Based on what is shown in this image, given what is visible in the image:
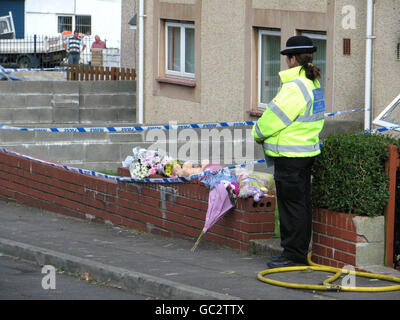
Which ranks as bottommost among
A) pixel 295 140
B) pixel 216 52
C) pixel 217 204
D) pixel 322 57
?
pixel 217 204

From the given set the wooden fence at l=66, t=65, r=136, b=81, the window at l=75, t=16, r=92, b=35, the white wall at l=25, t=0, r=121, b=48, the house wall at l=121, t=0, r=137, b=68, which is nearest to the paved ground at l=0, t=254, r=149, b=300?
the wooden fence at l=66, t=65, r=136, b=81

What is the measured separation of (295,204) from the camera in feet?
24.4

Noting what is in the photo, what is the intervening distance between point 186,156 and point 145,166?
200cm

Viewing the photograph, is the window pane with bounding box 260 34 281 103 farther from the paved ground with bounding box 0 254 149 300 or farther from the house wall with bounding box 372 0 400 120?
the paved ground with bounding box 0 254 149 300

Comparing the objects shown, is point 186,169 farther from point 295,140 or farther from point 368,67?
point 368,67

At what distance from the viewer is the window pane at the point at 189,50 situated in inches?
636

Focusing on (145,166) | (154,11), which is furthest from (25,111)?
(145,166)

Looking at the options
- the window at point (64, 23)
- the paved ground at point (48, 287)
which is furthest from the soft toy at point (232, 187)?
the window at point (64, 23)

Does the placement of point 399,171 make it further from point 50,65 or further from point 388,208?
point 50,65

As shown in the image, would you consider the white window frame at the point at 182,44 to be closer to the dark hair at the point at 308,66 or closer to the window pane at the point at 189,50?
the window pane at the point at 189,50

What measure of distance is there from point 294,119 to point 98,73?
46.6 ft

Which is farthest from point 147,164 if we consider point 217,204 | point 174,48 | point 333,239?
point 174,48

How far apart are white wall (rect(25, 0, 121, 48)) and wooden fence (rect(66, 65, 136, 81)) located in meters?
25.7

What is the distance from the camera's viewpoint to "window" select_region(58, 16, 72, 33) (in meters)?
47.9
